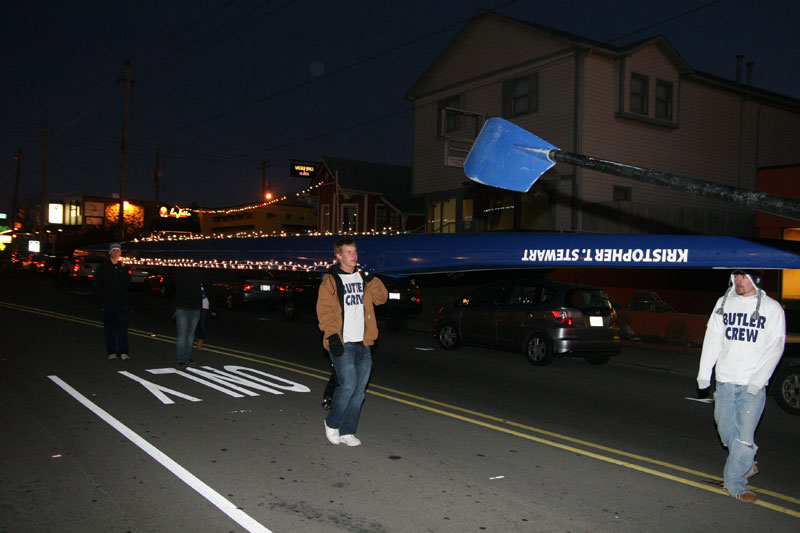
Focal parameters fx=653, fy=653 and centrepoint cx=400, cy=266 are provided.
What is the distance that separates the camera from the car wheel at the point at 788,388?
896 cm

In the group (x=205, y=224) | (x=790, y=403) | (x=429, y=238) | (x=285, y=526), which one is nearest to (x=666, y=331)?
(x=790, y=403)

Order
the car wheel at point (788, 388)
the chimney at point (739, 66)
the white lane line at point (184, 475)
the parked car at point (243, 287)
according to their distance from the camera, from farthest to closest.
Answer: the chimney at point (739, 66) < the parked car at point (243, 287) < the car wheel at point (788, 388) < the white lane line at point (184, 475)

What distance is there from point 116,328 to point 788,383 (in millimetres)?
10927

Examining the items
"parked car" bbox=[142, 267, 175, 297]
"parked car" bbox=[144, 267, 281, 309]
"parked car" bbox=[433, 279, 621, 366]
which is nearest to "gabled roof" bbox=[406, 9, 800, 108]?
"parked car" bbox=[144, 267, 281, 309]

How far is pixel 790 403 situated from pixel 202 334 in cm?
1007

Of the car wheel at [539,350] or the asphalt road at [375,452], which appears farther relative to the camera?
the car wheel at [539,350]

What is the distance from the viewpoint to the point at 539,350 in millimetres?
12359

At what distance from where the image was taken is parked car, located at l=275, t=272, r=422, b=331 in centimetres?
1784

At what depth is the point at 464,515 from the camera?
16.2ft

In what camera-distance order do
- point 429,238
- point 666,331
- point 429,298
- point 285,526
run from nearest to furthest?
point 285,526
point 429,238
point 666,331
point 429,298

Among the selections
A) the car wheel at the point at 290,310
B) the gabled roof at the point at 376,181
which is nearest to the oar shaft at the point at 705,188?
the car wheel at the point at 290,310

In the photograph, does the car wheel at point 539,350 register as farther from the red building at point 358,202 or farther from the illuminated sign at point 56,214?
the illuminated sign at point 56,214

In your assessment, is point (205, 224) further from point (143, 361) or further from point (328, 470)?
point (328, 470)

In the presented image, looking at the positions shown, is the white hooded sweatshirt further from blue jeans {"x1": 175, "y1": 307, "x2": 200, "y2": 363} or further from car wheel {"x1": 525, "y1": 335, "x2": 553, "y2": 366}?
blue jeans {"x1": 175, "y1": 307, "x2": 200, "y2": 363}
